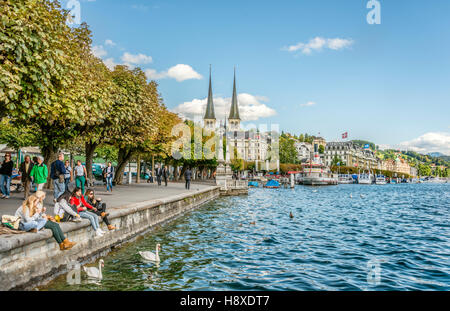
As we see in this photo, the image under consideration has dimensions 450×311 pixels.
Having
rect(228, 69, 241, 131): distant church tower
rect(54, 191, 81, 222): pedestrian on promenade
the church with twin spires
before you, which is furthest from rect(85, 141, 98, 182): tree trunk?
the church with twin spires

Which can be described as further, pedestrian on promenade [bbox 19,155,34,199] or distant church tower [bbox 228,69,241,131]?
distant church tower [bbox 228,69,241,131]

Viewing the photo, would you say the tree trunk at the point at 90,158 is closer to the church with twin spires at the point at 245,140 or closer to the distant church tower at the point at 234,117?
the distant church tower at the point at 234,117

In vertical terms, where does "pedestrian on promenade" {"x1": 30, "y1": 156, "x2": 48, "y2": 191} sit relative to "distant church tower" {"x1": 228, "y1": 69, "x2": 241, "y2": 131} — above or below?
below

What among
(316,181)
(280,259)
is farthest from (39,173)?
(316,181)

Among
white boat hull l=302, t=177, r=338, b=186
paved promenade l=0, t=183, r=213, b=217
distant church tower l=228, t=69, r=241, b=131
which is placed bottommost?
white boat hull l=302, t=177, r=338, b=186

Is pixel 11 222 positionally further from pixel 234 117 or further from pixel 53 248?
pixel 234 117

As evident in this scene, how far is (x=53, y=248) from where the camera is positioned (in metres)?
9.07

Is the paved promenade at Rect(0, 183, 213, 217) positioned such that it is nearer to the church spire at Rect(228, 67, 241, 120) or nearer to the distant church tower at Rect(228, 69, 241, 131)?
the church spire at Rect(228, 67, 241, 120)

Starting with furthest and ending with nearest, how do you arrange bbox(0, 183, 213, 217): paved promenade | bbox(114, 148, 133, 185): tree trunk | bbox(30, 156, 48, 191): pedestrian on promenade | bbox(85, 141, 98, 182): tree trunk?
bbox(114, 148, 133, 185): tree trunk → bbox(85, 141, 98, 182): tree trunk → bbox(30, 156, 48, 191): pedestrian on promenade → bbox(0, 183, 213, 217): paved promenade

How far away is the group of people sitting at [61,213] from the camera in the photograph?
840 centimetres

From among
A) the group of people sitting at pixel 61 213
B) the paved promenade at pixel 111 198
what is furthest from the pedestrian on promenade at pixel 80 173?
the group of people sitting at pixel 61 213

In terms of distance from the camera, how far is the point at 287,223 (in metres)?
21.4

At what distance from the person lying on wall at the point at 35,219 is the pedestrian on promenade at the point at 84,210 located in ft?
6.35

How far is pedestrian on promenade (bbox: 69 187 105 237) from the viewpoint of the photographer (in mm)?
11141
